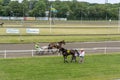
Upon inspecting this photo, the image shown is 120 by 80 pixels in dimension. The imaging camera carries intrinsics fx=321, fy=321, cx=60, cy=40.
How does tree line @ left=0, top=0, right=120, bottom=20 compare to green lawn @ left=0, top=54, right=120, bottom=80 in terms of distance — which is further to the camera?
tree line @ left=0, top=0, right=120, bottom=20

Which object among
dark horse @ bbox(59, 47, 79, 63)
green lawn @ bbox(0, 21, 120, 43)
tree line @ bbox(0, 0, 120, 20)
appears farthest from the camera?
tree line @ bbox(0, 0, 120, 20)

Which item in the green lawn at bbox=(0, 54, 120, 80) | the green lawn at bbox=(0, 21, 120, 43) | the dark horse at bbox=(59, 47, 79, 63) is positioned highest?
the dark horse at bbox=(59, 47, 79, 63)

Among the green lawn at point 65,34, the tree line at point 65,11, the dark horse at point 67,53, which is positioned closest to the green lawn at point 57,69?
the dark horse at point 67,53

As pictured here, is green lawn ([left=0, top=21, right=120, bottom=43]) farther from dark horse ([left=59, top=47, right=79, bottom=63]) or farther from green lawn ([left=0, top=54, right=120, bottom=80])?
dark horse ([left=59, top=47, right=79, bottom=63])

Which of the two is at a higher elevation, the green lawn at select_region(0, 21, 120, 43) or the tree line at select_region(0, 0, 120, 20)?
the tree line at select_region(0, 0, 120, 20)

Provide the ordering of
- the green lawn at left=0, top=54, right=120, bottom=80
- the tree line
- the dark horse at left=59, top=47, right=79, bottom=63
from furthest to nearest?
the tree line
the dark horse at left=59, top=47, right=79, bottom=63
the green lawn at left=0, top=54, right=120, bottom=80

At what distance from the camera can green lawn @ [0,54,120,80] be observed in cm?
1592

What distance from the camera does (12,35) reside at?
141ft

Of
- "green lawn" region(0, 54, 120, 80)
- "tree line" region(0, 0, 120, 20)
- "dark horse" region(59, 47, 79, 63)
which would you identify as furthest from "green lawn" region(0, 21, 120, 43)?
"tree line" region(0, 0, 120, 20)

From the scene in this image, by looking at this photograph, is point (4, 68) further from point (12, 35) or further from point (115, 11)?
point (115, 11)

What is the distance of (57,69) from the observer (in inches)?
712

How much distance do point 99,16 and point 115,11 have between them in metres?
7.05

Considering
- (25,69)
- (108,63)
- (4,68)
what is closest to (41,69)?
(25,69)

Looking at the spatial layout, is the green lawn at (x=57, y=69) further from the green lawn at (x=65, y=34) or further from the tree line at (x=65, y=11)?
the tree line at (x=65, y=11)
